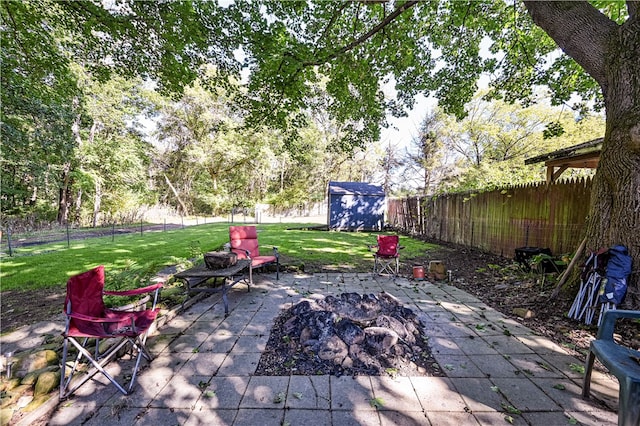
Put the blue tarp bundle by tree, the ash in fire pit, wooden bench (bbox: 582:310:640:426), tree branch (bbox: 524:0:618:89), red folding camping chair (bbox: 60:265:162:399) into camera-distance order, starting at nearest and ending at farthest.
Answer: wooden bench (bbox: 582:310:640:426)
red folding camping chair (bbox: 60:265:162:399)
the ash in fire pit
the blue tarp bundle by tree
tree branch (bbox: 524:0:618:89)

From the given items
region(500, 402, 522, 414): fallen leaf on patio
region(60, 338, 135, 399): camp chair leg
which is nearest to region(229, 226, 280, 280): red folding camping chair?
region(60, 338, 135, 399): camp chair leg

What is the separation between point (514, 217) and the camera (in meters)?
6.09

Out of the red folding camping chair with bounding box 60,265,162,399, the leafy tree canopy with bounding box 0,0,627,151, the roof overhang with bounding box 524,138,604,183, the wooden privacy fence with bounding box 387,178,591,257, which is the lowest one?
the red folding camping chair with bounding box 60,265,162,399

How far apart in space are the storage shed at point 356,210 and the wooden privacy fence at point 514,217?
387cm

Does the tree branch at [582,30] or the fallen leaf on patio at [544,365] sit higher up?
the tree branch at [582,30]

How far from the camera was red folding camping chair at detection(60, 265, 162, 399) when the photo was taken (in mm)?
1939

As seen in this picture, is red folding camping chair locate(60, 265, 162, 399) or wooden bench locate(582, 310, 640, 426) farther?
red folding camping chair locate(60, 265, 162, 399)

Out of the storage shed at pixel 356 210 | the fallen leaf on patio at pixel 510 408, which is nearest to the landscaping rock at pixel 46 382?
the fallen leaf on patio at pixel 510 408

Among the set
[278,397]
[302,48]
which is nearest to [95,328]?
[278,397]

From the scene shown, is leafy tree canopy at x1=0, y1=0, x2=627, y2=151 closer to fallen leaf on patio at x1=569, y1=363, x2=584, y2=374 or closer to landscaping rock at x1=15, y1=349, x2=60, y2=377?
landscaping rock at x1=15, y1=349, x2=60, y2=377

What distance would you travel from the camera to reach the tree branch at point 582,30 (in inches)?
132

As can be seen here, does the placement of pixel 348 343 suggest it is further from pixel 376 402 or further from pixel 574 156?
pixel 574 156

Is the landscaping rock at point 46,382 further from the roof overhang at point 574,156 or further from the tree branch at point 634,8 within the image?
the roof overhang at point 574,156

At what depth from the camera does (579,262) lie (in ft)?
11.5
